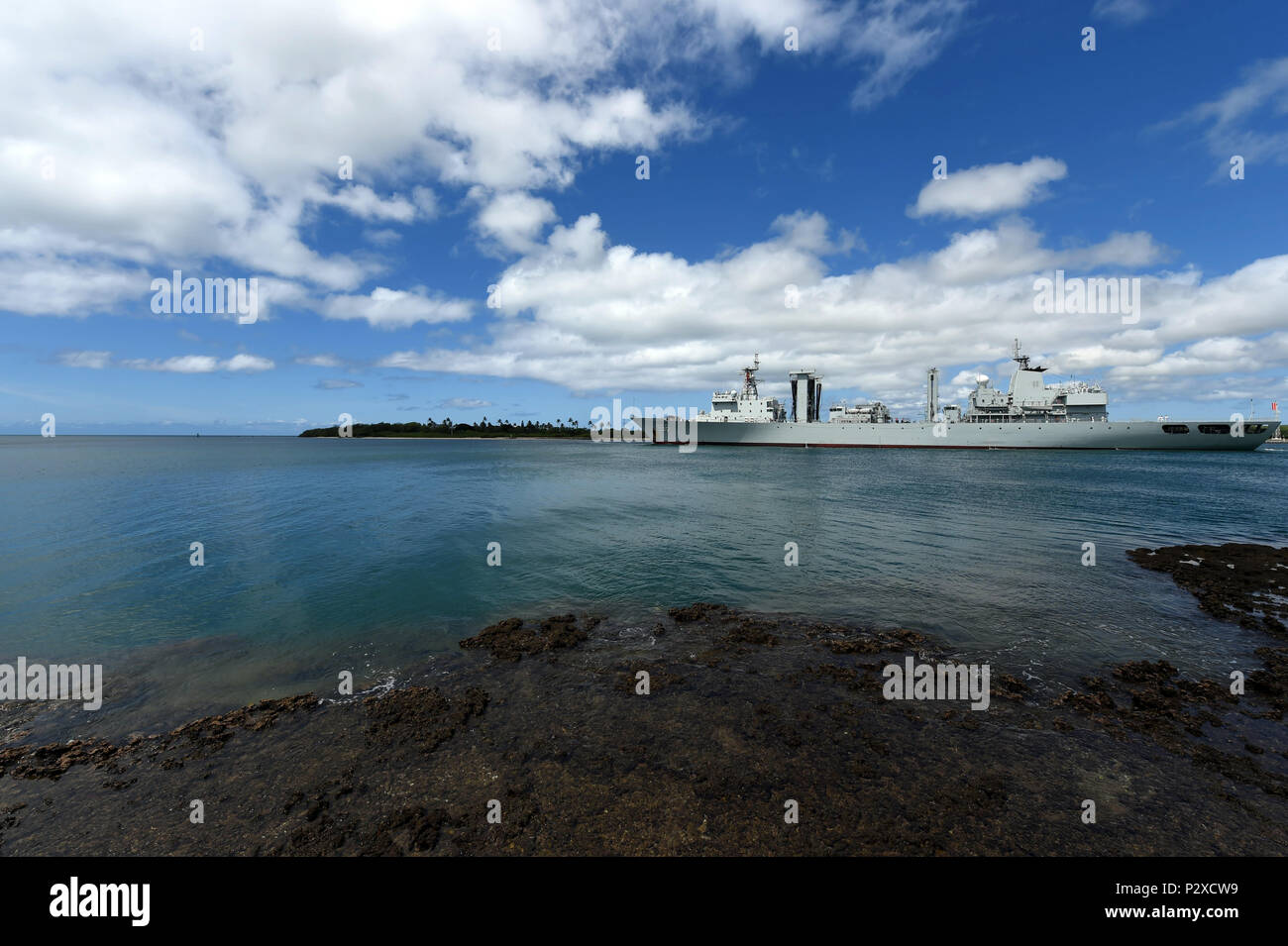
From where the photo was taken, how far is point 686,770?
24.8 feet

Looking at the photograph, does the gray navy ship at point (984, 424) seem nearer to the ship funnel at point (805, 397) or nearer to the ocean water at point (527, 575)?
the ship funnel at point (805, 397)

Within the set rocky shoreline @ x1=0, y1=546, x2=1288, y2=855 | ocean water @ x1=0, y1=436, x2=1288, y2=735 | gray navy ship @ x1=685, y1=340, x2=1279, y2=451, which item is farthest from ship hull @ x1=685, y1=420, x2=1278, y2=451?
rocky shoreline @ x1=0, y1=546, x2=1288, y2=855

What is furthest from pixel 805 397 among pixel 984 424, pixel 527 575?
pixel 527 575

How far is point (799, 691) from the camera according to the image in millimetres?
10117

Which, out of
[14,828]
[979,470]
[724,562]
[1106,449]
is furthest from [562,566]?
[1106,449]

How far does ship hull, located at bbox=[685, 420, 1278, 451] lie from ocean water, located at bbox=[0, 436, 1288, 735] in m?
71.3

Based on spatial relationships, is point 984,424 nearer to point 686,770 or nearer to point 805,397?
point 805,397

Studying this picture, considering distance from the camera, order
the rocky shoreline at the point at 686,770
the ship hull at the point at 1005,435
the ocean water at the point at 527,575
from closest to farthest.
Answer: the rocky shoreline at the point at 686,770, the ocean water at the point at 527,575, the ship hull at the point at 1005,435

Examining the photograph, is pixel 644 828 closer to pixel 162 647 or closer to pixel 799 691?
pixel 799 691

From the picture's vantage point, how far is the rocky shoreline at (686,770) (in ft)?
20.4

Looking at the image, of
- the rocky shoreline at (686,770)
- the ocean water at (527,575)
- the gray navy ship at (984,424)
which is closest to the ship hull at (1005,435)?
the gray navy ship at (984,424)

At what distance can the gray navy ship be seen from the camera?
103 metres

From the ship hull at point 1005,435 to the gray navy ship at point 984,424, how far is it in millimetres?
188
